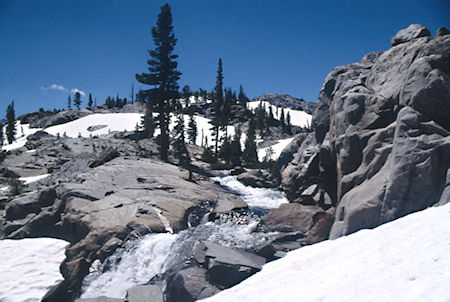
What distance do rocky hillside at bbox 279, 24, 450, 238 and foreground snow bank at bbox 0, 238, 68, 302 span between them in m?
12.6

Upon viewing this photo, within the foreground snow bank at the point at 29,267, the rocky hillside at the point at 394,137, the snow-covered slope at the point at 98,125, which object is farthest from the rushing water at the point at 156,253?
the snow-covered slope at the point at 98,125

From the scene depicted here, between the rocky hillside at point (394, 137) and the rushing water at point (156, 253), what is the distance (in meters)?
4.93

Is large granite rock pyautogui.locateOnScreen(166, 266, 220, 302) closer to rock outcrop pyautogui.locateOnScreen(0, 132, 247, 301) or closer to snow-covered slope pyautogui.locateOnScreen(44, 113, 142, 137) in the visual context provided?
rock outcrop pyautogui.locateOnScreen(0, 132, 247, 301)

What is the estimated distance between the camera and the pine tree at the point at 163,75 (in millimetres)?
29609

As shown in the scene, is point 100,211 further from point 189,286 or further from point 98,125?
point 98,125

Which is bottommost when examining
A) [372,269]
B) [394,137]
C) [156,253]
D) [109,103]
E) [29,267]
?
[29,267]

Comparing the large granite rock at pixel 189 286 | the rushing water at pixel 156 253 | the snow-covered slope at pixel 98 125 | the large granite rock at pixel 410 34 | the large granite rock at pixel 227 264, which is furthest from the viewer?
the snow-covered slope at pixel 98 125

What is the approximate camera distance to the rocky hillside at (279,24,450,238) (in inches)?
350

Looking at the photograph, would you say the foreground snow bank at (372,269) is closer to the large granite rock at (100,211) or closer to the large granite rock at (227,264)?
the large granite rock at (227,264)

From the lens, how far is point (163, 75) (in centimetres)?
2995

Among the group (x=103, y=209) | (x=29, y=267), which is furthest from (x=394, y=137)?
(x=29, y=267)

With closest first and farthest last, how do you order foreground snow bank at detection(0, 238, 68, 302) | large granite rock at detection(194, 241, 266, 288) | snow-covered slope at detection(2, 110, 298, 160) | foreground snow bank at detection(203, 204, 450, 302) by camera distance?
foreground snow bank at detection(203, 204, 450, 302) < large granite rock at detection(194, 241, 266, 288) < foreground snow bank at detection(0, 238, 68, 302) < snow-covered slope at detection(2, 110, 298, 160)

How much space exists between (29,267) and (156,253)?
5.79 m

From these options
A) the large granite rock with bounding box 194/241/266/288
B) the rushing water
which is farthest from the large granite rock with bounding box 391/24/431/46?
the large granite rock with bounding box 194/241/266/288
